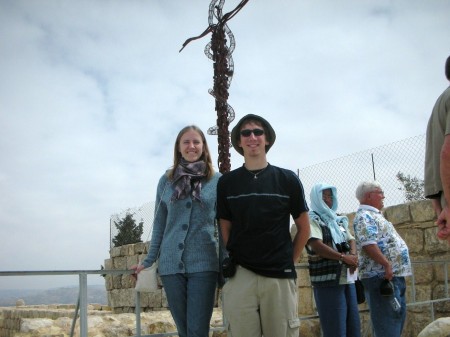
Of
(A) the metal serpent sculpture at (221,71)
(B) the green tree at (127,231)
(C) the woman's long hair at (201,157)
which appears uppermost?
(A) the metal serpent sculpture at (221,71)

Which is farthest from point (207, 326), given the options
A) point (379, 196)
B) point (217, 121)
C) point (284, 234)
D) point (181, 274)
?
point (217, 121)

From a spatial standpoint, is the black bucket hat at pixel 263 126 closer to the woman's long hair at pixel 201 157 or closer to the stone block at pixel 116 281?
the woman's long hair at pixel 201 157

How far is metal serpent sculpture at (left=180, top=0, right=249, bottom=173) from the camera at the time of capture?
31.4ft

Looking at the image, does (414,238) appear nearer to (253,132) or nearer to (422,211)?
(422,211)

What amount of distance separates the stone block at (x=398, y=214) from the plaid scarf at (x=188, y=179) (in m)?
3.83

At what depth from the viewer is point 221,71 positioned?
9930 mm

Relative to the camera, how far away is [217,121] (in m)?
9.75

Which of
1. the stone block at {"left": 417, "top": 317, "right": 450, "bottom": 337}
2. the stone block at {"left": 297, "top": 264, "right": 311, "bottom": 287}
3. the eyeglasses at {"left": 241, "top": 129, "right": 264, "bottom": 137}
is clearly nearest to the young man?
the eyeglasses at {"left": 241, "top": 129, "right": 264, "bottom": 137}

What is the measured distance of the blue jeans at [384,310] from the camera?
10.8 feet

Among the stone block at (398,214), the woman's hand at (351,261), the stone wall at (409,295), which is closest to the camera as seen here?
the woman's hand at (351,261)

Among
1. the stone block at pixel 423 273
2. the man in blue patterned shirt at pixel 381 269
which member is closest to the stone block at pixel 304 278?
the stone block at pixel 423 273

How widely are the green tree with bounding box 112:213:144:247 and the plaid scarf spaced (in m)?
8.72

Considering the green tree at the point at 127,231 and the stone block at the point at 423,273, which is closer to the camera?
the stone block at the point at 423,273

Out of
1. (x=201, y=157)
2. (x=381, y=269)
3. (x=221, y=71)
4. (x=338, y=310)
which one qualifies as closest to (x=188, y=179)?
(x=201, y=157)
